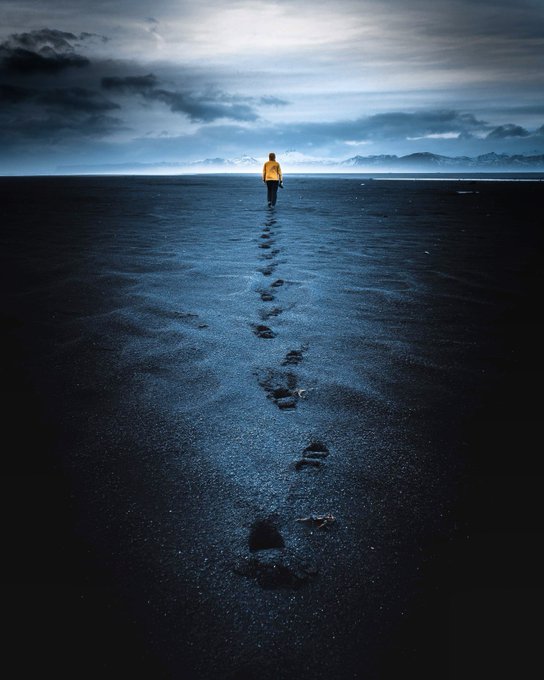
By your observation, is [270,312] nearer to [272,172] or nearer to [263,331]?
[263,331]

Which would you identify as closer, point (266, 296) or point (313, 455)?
point (313, 455)

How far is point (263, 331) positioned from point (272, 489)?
2.21 meters

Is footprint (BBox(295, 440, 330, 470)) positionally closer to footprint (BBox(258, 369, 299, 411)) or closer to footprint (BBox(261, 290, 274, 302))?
footprint (BBox(258, 369, 299, 411))

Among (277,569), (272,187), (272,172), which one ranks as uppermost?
(272,172)

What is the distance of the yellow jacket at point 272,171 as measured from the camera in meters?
14.6

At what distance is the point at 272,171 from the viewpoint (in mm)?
14945

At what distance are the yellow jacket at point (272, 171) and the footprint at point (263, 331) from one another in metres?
12.1

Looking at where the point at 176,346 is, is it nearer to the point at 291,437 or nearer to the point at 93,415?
the point at 93,415

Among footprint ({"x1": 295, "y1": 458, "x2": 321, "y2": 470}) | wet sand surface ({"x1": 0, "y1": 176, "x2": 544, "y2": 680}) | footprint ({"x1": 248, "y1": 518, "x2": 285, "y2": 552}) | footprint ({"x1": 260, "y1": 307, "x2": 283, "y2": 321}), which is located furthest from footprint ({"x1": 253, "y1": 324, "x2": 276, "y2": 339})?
footprint ({"x1": 248, "y1": 518, "x2": 285, "y2": 552})

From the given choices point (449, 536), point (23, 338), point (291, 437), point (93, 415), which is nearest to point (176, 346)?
point (93, 415)

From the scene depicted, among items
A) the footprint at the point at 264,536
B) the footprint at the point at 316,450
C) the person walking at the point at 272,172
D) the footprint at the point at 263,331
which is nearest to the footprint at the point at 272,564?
the footprint at the point at 264,536

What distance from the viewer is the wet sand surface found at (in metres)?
1.34

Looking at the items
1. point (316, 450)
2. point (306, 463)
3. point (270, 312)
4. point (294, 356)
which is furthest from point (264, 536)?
point (270, 312)

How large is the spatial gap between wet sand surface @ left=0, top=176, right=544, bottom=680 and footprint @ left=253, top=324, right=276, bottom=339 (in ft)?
0.10
